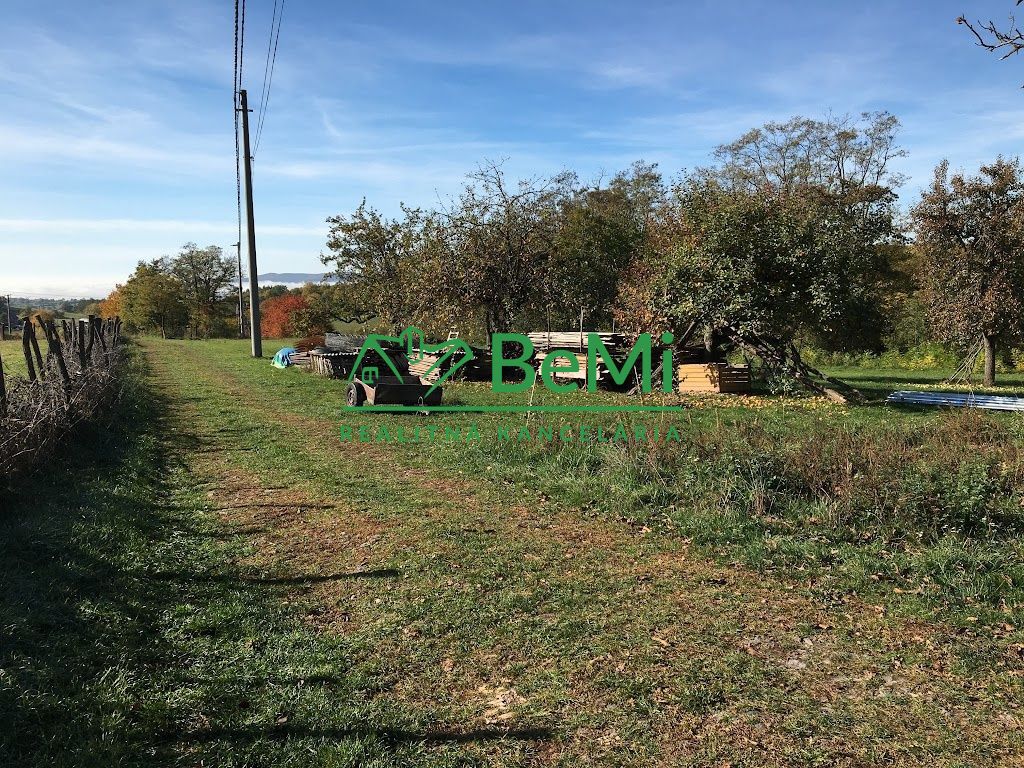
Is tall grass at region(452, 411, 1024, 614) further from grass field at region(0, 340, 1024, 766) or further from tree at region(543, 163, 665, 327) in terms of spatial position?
tree at region(543, 163, 665, 327)

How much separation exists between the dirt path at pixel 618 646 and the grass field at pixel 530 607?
0.06 ft

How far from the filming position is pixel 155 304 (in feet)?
177

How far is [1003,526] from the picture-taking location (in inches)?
224

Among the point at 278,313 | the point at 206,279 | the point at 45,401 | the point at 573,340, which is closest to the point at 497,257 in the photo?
the point at 573,340

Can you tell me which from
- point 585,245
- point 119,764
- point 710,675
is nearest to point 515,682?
point 710,675

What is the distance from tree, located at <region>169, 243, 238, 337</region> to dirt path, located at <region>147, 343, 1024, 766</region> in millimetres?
60315

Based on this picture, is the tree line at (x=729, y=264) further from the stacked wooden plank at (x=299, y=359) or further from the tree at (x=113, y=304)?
the tree at (x=113, y=304)

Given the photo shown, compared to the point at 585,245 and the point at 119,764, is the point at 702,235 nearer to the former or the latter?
the point at 585,245

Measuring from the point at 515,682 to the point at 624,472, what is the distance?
3.89 meters

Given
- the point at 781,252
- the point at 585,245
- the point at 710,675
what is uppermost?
the point at 585,245

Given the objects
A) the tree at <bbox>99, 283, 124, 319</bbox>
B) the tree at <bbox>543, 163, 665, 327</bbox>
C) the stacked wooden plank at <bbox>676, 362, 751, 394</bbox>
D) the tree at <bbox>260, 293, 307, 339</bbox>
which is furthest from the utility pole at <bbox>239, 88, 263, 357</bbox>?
the tree at <bbox>99, 283, 124, 319</bbox>

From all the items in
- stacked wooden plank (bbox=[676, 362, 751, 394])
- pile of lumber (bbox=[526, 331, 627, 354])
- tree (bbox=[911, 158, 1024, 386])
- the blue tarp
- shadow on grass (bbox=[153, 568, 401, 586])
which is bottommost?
shadow on grass (bbox=[153, 568, 401, 586])

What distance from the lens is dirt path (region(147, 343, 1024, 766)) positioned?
3.12 metres

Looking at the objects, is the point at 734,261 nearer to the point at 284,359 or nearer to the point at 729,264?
the point at 729,264
